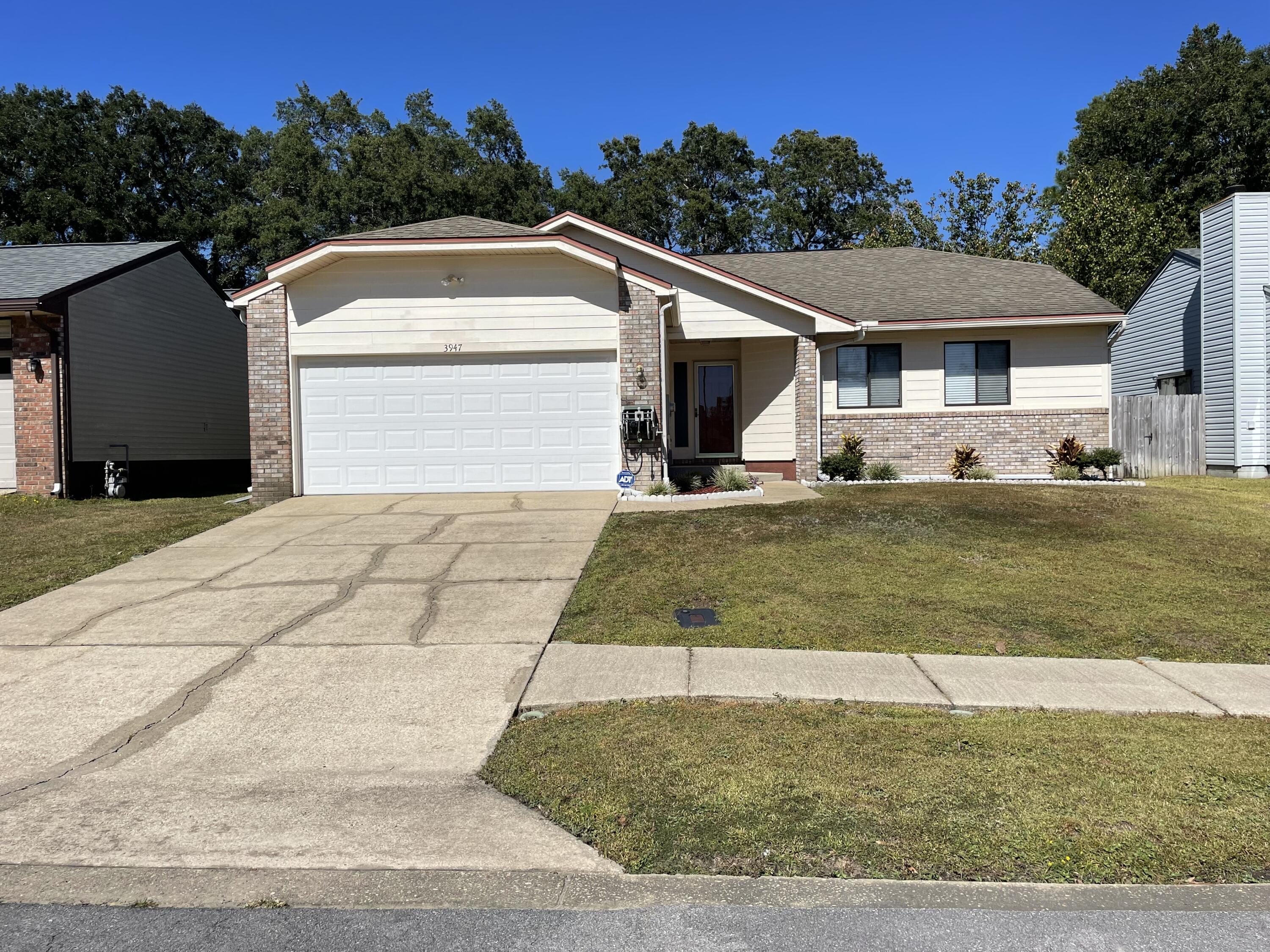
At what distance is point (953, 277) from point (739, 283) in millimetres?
7229

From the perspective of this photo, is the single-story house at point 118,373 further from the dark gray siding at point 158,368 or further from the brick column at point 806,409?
the brick column at point 806,409

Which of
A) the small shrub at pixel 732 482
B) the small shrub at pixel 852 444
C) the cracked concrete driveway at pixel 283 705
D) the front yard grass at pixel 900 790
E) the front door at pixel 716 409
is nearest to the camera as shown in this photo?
the front yard grass at pixel 900 790

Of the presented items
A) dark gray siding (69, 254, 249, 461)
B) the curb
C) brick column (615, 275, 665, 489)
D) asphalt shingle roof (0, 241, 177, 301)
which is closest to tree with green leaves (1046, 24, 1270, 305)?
brick column (615, 275, 665, 489)

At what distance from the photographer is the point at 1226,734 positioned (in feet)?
16.8

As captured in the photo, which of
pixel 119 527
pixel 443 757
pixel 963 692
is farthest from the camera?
pixel 119 527

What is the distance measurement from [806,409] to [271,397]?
9.27 metres

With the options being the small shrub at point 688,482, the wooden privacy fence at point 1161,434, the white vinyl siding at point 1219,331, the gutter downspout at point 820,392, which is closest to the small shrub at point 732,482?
the small shrub at point 688,482

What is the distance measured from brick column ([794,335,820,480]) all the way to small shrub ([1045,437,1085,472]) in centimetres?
482

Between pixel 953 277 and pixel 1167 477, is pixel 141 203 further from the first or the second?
pixel 1167 477

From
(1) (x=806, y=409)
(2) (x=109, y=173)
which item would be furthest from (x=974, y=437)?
(2) (x=109, y=173)

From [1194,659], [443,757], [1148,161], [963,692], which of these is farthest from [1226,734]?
[1148,161]

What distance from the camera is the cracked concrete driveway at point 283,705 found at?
158 inches

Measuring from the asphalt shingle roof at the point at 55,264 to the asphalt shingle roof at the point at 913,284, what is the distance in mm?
12084

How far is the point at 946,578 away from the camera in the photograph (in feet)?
29.5
